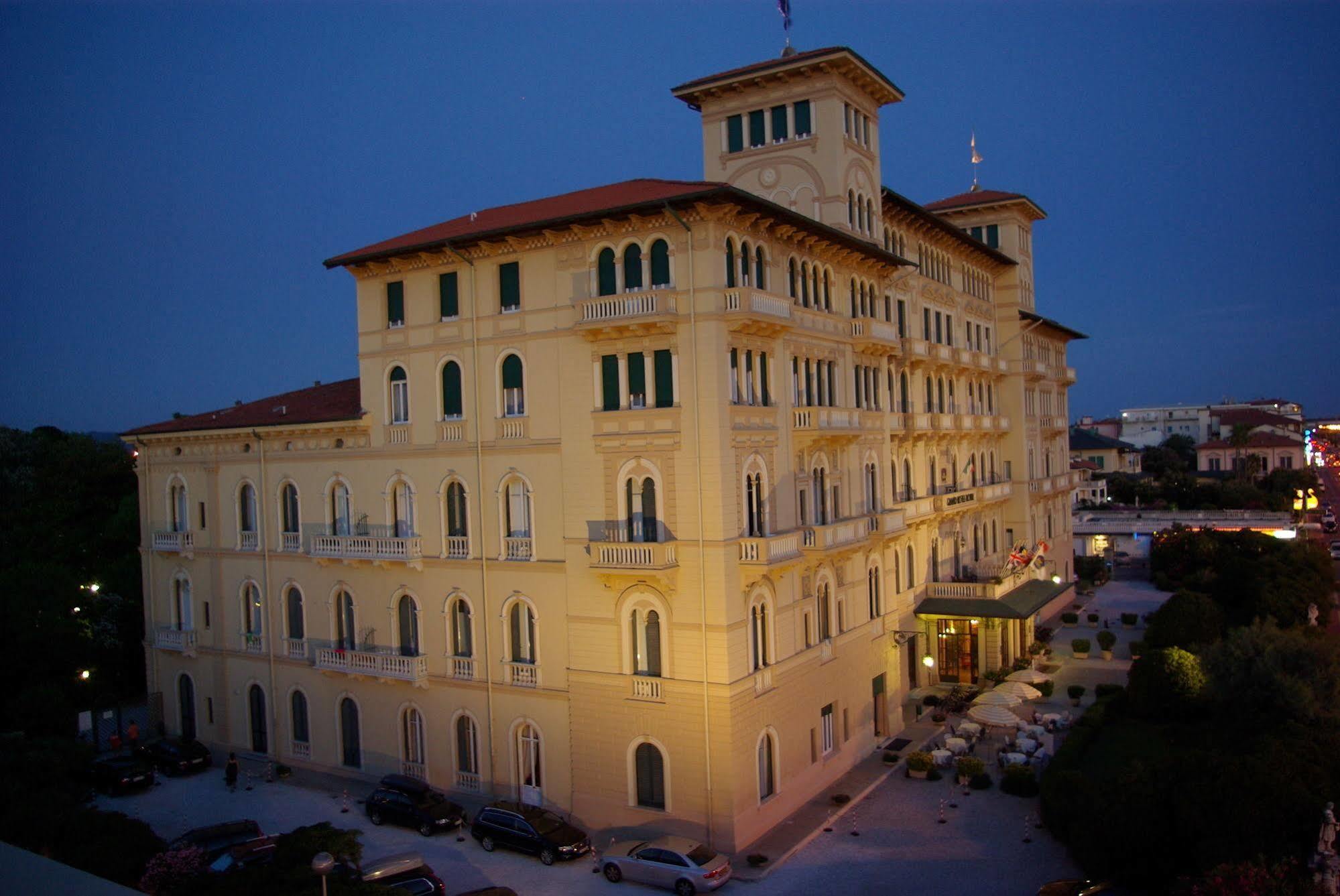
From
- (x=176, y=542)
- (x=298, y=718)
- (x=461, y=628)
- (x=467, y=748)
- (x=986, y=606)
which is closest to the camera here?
(x=467, y=748)

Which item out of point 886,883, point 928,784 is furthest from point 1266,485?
point 886,883

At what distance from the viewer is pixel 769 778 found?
2953 centimetres

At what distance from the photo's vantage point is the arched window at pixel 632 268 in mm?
28625

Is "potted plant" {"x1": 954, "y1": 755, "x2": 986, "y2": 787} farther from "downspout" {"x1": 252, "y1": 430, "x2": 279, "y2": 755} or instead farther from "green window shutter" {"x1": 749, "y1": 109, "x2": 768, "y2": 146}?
"downspout" {"x1": 252, "y1": 430, "x2": 279, "y2": 755}

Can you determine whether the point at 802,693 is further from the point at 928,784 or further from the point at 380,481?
the point at 380,481

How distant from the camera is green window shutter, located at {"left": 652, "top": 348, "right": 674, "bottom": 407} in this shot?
28109 mm

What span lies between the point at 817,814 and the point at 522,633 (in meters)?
10.8

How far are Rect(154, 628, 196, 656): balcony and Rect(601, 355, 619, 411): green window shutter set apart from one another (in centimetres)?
2216

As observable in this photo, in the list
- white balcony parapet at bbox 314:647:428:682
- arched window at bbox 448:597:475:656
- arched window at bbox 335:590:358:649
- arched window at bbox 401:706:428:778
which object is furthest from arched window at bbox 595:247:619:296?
arched window at bbox 401:706:428:778

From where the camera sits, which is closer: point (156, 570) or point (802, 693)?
point (802, 693)

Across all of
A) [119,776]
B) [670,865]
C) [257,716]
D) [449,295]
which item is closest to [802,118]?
[449,295]

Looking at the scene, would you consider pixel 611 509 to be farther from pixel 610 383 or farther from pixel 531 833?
pixel 531 833

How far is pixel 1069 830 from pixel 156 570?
36076 millimetres

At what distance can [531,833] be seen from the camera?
27.3 m
